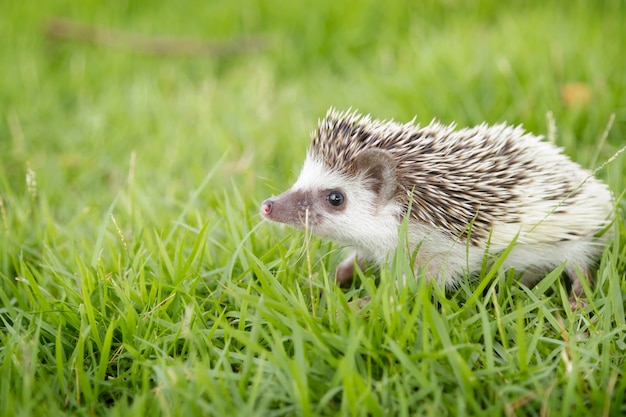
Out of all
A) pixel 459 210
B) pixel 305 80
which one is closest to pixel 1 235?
pixel 459 210

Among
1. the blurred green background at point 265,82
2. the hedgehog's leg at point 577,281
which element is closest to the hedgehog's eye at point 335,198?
the blurred green background at point 265,82

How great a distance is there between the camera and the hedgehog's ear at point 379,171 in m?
3.21

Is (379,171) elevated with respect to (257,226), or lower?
elevated

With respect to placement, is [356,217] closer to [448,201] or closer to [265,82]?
[448,201]

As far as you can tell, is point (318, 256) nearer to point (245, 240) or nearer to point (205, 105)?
point (245, 240)

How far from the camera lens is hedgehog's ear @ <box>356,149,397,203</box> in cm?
321

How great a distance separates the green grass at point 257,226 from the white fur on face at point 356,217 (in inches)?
7.2

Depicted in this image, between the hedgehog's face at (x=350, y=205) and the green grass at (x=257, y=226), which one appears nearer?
the green grass at (x=257, y=226)

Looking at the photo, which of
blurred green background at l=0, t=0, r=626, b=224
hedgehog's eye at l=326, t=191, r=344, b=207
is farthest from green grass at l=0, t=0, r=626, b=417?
hedgehog's eye at l=326, t=191, r=344, b=207

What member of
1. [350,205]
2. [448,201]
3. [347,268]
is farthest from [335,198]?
[448,201]

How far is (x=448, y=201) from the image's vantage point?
324 cm

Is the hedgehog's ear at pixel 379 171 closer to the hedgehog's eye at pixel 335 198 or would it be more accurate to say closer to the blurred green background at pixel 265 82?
the hedgehog's eye at pixel 335 198

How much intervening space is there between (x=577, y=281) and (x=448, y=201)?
801 millimetres

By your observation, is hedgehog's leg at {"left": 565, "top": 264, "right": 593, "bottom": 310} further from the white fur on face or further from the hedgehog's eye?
the hedgehog's eye
